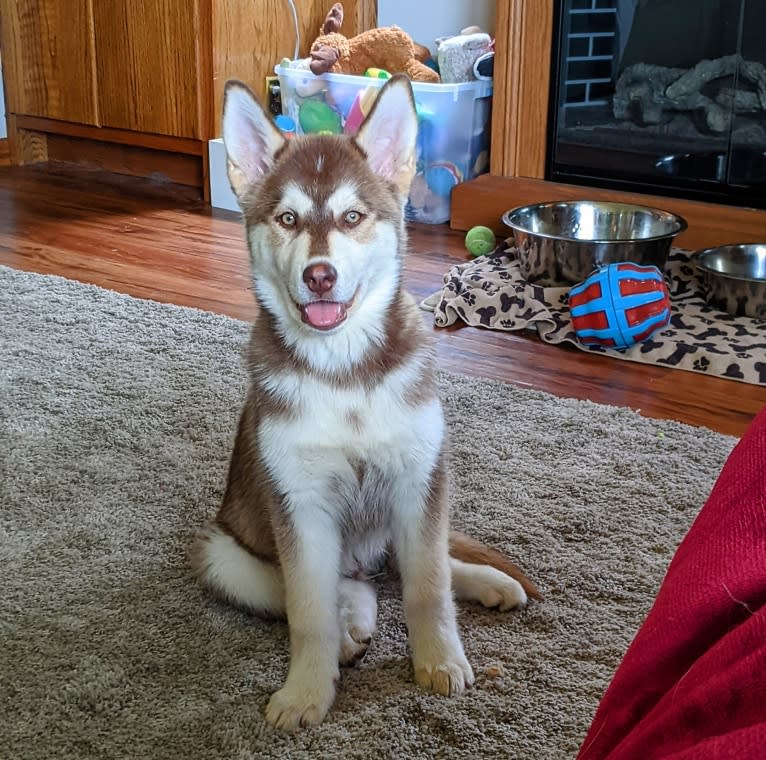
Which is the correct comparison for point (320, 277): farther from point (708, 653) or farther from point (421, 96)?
point (421, 96)

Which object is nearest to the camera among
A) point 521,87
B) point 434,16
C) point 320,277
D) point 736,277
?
point 320,277

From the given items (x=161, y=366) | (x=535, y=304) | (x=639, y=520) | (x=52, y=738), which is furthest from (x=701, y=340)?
(x=52, y=738)

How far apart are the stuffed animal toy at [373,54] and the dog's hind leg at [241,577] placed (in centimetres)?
285

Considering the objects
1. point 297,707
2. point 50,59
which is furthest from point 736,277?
point 50,59

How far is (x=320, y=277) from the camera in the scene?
1.30 meters

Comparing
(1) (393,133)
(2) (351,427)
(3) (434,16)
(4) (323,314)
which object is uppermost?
(3) (434,16)

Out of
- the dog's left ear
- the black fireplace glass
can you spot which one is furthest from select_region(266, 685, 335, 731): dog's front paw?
the black fireplace glass

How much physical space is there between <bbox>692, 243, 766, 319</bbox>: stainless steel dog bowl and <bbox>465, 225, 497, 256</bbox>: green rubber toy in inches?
31.2

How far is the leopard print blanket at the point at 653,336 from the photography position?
2.60 m

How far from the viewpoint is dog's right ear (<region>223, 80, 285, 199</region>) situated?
1.46m

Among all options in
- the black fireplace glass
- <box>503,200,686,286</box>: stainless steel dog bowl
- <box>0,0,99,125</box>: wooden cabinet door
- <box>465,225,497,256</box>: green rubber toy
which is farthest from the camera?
<box>0,0,99,125</box>: wooden cabinet door

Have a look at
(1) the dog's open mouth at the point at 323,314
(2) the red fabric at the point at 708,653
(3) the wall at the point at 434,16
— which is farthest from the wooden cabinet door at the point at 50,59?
(2) the red fabric at the point at 708,653

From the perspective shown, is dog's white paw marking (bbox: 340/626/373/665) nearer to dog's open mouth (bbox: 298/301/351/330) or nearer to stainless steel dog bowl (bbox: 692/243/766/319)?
dog's open mouth (bbox: 298/301/351/330)

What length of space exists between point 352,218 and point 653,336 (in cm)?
157
